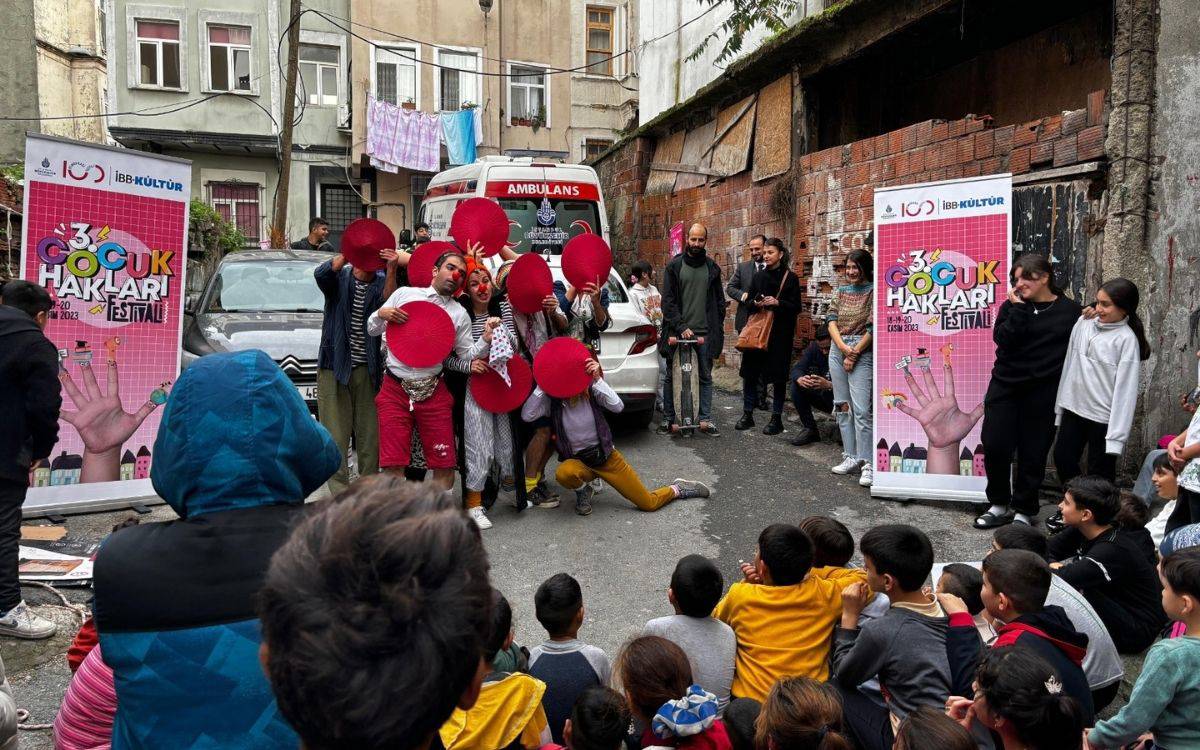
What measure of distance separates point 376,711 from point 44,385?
3913 mm

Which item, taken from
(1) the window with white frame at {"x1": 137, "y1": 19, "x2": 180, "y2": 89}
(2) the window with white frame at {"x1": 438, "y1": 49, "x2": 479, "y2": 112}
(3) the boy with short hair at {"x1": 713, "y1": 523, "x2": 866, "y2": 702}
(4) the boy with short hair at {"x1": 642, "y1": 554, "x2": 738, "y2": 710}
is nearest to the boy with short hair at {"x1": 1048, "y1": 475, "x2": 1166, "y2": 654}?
(3) the boy with short hair at {"x1": 713, "y1": 523, "x2": 866, "y2": 702}

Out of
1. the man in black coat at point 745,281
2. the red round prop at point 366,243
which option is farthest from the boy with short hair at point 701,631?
the man in black coat at point 745,281

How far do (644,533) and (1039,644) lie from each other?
3.05 meters

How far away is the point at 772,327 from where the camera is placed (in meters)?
8.20

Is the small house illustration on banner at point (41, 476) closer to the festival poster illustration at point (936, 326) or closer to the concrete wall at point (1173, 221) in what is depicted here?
the festival poster illustration at point (936, 326)

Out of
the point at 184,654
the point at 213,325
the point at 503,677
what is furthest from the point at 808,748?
the point at 213,325

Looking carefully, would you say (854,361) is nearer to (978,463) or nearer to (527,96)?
(978,463)

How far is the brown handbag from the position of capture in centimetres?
804

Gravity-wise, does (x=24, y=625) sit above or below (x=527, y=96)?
below

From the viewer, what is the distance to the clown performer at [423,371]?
5.37 metres

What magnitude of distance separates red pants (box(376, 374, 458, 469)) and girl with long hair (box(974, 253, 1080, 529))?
11.3ft

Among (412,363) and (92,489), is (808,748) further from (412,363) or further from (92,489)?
(92,489)

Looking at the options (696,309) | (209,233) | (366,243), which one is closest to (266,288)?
(366,243)

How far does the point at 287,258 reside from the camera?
908 cm
